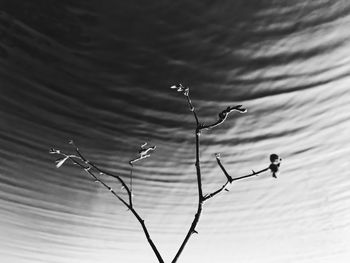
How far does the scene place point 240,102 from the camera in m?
0.69

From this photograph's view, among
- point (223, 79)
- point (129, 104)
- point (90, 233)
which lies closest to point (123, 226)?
point (90, 233)

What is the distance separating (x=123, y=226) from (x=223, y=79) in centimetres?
48

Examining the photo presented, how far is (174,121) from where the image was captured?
2.41 feet

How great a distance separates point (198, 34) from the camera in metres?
0.61

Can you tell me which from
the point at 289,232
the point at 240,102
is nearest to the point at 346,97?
the point at 240,102

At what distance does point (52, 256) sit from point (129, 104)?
1.96 feet

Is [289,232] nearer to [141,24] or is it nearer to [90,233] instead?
[90,233]

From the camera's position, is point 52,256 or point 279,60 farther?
point 52,256

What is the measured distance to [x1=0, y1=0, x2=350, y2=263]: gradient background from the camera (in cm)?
60

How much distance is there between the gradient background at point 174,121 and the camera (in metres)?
0.60

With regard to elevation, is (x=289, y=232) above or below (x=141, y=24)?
below

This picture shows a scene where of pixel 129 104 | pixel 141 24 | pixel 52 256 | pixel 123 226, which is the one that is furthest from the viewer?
pixel 52 256

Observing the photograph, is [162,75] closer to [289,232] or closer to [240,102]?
[240,102]

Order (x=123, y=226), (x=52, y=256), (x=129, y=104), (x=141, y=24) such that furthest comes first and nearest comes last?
(x=52, y=256)
(x=123, y=226)
(x=129, y=104)
(x=141, y=24)
